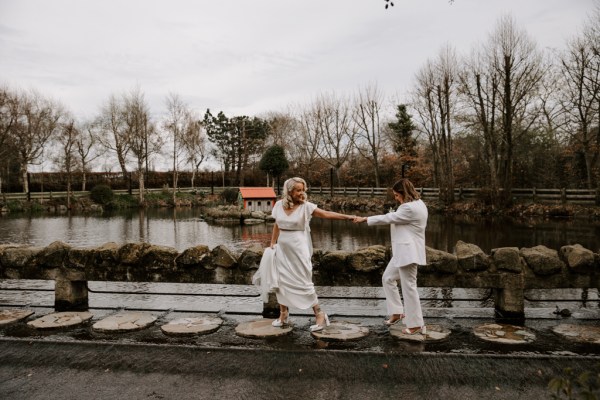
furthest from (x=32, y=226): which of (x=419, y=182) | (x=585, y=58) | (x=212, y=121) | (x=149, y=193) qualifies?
(x=212, y=121)

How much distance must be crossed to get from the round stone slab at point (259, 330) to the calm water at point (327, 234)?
391 inches

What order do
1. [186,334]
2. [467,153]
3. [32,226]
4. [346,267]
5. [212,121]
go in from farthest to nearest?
1. [212,121]
2. [467,153]
3. [32,226]
4. [346,267]
5. [186,334]

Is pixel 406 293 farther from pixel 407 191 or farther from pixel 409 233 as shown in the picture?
pixel 407 191

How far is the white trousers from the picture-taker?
195 inches

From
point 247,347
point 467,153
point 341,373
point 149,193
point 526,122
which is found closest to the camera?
point 341,373

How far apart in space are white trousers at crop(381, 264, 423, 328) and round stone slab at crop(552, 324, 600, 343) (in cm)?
158

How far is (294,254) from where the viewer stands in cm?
533

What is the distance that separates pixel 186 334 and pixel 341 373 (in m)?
1.99

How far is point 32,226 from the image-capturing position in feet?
81.9

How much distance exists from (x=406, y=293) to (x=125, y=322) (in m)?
3.45

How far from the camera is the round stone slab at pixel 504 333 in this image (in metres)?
4.75

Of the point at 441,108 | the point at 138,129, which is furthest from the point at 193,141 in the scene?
the point at 441,108

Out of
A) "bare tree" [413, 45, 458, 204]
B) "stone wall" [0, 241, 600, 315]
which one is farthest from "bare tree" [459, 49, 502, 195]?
"stone wall" [0, 241, 600, 315]

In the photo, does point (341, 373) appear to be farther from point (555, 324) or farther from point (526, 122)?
point (526, 122)
